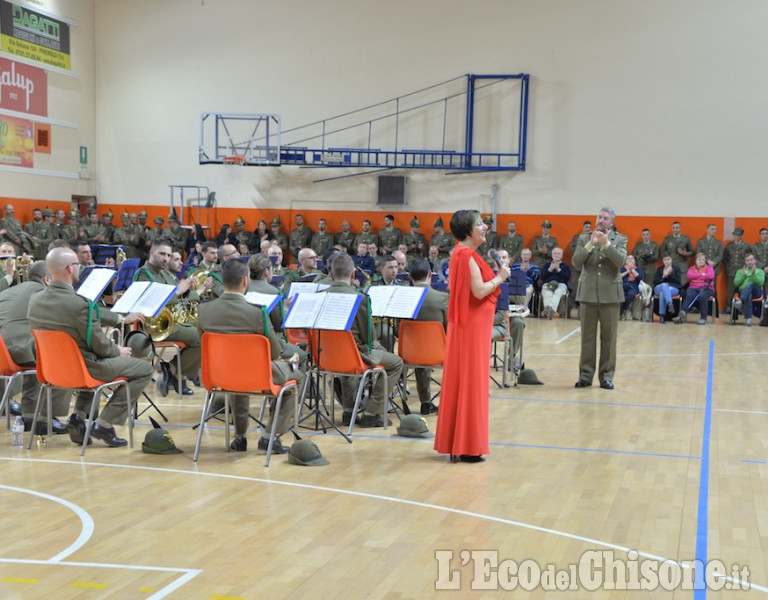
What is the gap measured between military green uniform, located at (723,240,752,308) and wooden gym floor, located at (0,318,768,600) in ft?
38.8

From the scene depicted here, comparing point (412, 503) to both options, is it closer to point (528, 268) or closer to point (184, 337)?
point (184, 337)

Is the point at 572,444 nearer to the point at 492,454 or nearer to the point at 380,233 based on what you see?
the point at 492,454

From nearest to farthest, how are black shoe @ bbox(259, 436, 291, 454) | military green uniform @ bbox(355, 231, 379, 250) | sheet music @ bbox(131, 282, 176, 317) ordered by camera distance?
black shoe @ bbox(259, 436, 291, 454) → sheet music @ bbox(131, 282, 176, 317) → military green uniform @ bbox(355, 231, 379, 250)

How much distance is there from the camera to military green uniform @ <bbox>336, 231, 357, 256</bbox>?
21656 millimetres

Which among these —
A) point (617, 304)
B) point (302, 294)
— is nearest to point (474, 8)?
point (617, 304)

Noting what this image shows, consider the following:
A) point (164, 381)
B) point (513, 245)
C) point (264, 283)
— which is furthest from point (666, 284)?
point (164, 381)

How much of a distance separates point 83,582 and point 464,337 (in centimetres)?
334

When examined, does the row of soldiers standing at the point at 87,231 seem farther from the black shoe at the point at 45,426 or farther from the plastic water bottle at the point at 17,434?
the plastic water bottle at the point at 17,434

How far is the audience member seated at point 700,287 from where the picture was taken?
732 inches

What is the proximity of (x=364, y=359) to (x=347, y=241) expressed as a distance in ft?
46.1

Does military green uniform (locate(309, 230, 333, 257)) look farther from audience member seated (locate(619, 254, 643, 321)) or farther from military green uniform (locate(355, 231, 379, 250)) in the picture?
audience member seated (locate(619, 254, 643, 321))

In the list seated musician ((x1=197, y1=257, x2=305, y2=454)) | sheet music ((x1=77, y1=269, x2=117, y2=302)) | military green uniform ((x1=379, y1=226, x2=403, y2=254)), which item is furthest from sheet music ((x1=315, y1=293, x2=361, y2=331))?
military green uniform ((x1=379, y1=226, x2=403, y2=254))

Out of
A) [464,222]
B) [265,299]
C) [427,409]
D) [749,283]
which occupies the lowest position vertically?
[427,409]

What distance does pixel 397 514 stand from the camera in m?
5.49
